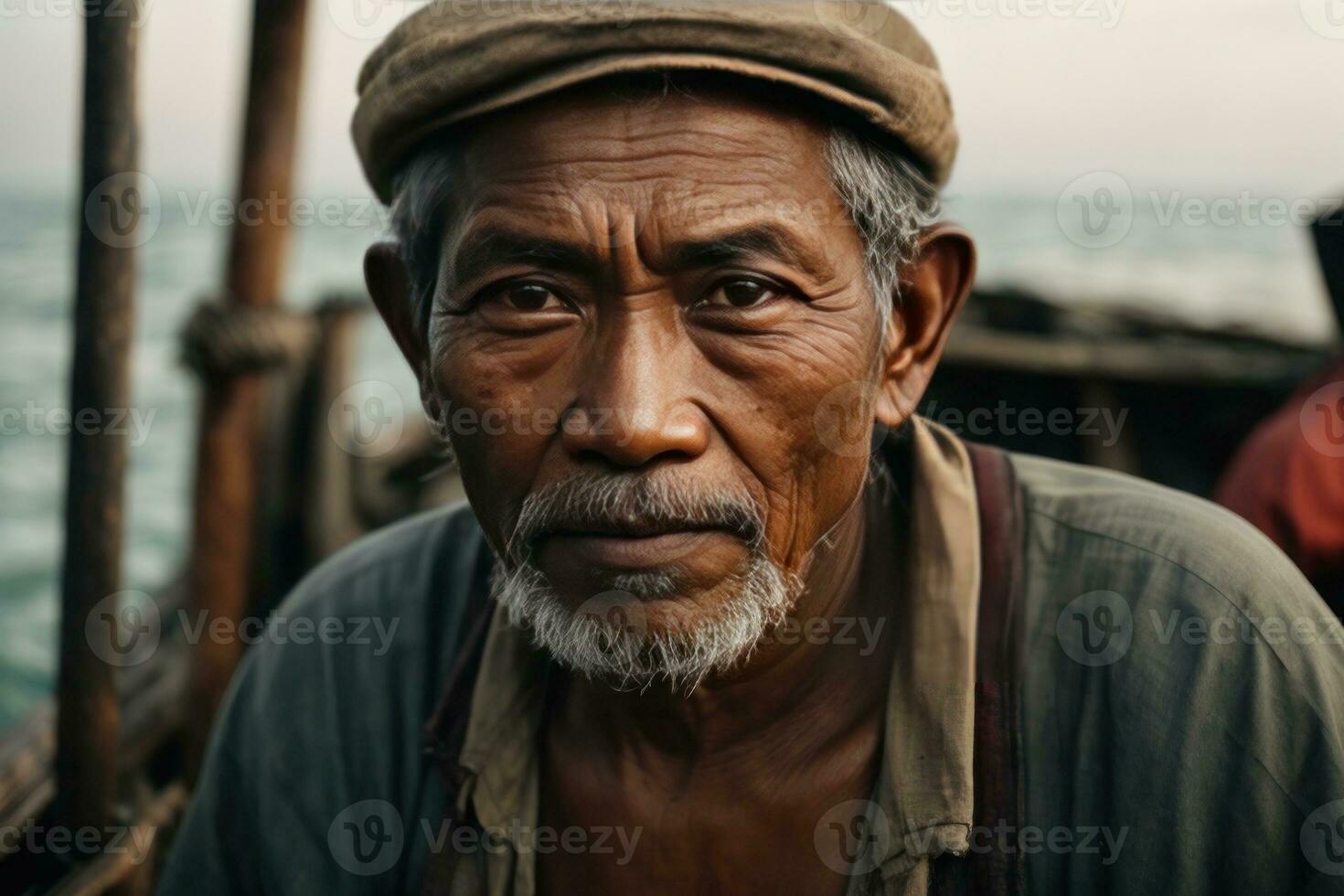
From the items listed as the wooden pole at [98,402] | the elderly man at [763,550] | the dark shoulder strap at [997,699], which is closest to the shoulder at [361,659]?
the elderly man at [763,550]

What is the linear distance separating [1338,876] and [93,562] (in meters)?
2.61

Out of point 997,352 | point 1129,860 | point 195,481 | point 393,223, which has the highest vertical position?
point 997,352

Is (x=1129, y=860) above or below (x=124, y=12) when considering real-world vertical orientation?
below

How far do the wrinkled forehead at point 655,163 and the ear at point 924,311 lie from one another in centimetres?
34

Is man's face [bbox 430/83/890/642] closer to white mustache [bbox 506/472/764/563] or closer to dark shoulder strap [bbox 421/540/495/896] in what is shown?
white mustache [bbox 506/472/764/563]

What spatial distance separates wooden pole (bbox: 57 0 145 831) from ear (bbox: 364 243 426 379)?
2.10 ft

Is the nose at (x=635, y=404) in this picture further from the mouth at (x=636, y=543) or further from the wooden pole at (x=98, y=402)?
the wooden pole at (x=98, y=402)

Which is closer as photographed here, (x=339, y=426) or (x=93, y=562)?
(x=93, y=562)

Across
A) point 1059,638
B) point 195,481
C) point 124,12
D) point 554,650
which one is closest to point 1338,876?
point 1059,638

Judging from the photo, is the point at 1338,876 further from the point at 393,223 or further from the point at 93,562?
the point at 93,562

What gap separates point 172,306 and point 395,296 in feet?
87.3

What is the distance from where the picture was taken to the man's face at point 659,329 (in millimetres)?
1789

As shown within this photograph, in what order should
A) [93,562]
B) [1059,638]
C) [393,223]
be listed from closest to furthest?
[1059,638], [393,223], [93,562]

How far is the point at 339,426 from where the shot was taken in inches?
211
